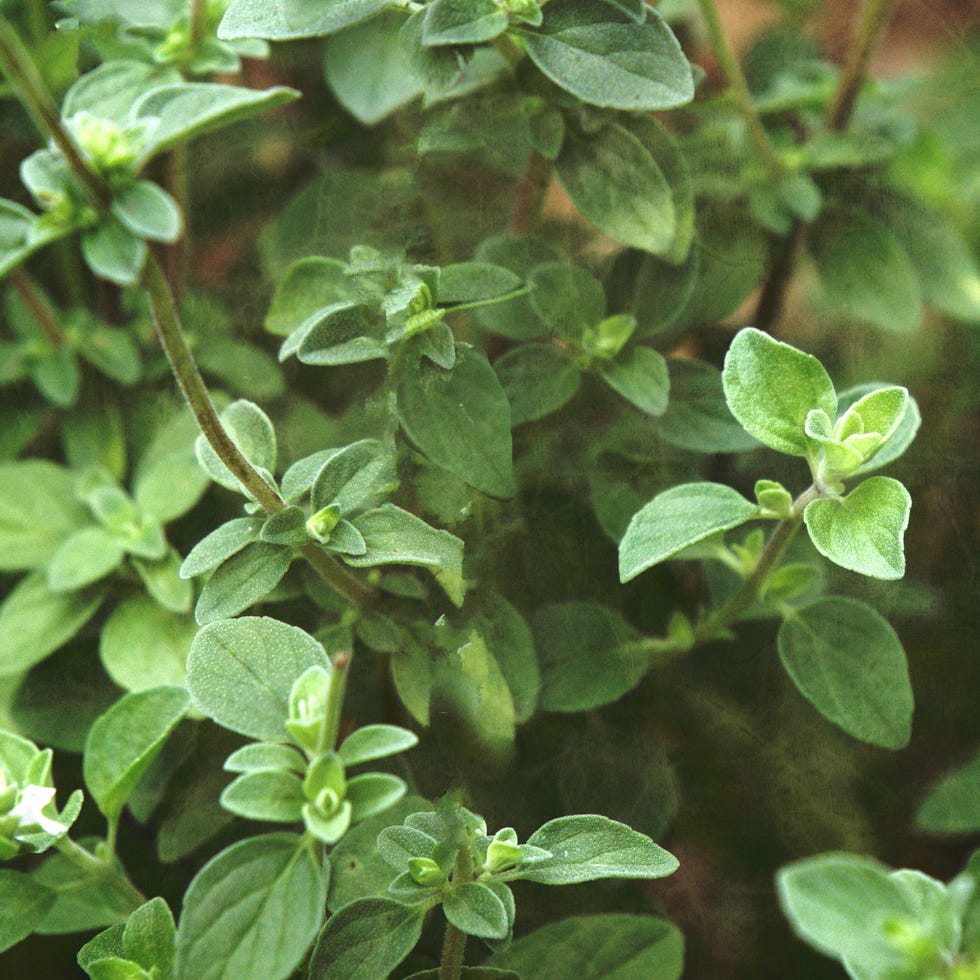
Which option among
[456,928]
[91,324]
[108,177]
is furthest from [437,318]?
[91,324]

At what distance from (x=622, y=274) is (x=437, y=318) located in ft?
0.65

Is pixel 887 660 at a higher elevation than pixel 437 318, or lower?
lower

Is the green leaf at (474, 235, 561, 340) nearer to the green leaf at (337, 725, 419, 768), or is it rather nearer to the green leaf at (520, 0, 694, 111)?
the green leaf at (520, 0, 694, 111)

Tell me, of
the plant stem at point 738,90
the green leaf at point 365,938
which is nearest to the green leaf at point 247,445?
the green leaf at point 365,938

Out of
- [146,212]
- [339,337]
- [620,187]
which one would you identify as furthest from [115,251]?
[620,187]

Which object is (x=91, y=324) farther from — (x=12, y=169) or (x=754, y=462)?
(x=754, y=462)

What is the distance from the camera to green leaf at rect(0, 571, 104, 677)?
71 centimetres

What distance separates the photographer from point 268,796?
470 mm

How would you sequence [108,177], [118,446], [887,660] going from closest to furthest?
[108,177], [887,660], [118,446]

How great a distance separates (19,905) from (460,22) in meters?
0.52

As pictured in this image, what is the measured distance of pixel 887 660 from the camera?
639 mm

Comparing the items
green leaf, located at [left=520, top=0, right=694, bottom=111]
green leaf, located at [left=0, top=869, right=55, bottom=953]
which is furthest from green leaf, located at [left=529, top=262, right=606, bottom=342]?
green leaf, located at [left=0, top=869, right=55, bottom=953]

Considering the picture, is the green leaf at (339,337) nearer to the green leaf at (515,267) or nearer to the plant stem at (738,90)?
the green leaf at (515,267)

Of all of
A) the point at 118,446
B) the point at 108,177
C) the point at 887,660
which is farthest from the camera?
the point at 118,446
